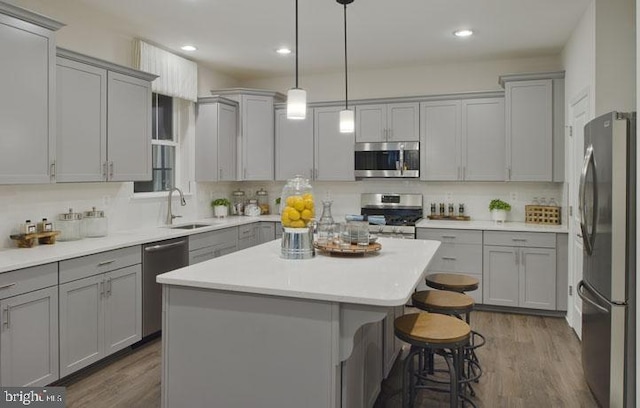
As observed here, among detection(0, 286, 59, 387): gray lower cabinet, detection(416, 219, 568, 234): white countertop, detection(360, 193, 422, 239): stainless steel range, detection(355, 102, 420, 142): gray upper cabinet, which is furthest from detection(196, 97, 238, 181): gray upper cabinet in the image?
detection(0, 286, 59, 387): gray lower cabinet

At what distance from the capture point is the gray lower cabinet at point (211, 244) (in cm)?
425

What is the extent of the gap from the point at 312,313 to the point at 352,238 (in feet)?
3.21

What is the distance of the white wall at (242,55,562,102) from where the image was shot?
519 centimetres

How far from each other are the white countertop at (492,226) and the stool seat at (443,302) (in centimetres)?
196

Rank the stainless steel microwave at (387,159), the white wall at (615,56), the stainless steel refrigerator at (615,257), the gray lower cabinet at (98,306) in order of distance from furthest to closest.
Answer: the stainless steel microwave at (387,159) → the white wall at (615,56) → the gray lower cabinet at (98,306) → the stainless steel refrigerator at (615,257)

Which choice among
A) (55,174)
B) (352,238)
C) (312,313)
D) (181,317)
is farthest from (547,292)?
(55,174)

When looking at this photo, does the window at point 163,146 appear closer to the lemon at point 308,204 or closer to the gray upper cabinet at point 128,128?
the gray upper cabinet at point 128,128

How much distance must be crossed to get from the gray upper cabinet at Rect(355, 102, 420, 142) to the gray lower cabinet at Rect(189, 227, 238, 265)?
192cm

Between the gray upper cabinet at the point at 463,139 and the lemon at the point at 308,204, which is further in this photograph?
the gray upper cabinet at the point at 463,139

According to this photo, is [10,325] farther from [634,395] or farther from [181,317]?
[634,395]

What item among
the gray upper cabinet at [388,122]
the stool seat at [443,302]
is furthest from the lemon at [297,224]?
the gray upper cabinet at [388,122]

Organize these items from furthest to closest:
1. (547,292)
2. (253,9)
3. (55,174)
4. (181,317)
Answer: (547,292), (253,9), (55,174), (181,317)

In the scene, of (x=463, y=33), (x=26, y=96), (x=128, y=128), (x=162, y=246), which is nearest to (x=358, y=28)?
(x=463, y=33)

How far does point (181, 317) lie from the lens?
2.17 meters
